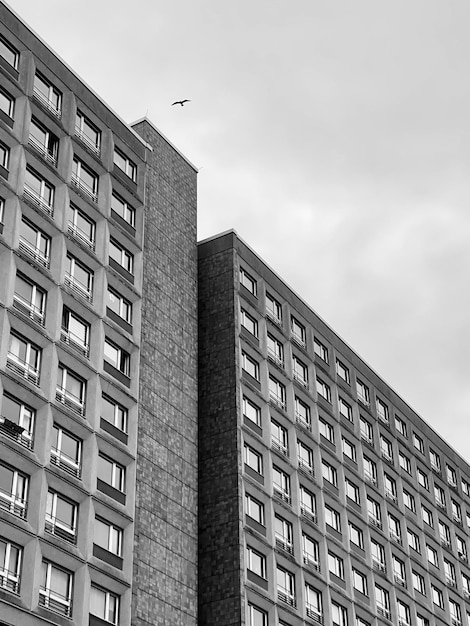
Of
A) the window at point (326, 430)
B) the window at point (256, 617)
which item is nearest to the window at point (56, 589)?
the window at point (256, 617)

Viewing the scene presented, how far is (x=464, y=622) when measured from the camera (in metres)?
85.2

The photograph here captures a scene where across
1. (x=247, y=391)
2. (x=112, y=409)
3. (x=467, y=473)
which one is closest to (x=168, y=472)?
(x=112, y=409)

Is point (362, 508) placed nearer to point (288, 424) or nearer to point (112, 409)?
point (288, 424)

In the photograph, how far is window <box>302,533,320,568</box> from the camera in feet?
218

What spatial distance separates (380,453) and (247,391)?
18973mm

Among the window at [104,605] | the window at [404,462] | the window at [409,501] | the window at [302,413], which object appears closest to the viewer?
the window at [104,605]

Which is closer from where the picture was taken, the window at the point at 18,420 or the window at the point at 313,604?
the window at the point at 18,420

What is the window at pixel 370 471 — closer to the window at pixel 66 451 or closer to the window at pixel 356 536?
the window at pixel 356 536

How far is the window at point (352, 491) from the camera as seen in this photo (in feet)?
247

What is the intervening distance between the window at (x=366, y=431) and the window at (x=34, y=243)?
33050 mm

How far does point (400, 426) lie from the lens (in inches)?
3462

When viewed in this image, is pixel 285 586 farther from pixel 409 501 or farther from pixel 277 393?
pixel 409 501

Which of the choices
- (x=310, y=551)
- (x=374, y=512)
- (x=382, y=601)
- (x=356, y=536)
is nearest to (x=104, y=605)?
(x=310, y=551)

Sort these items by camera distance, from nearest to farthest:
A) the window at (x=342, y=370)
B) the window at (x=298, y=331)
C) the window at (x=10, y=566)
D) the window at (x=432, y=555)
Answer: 1. the window at (x=10, y=566)
2. the window at (x=298, y=331)
3. the window at (x=342, y=370)
4. the window at (x=432, y=555)
